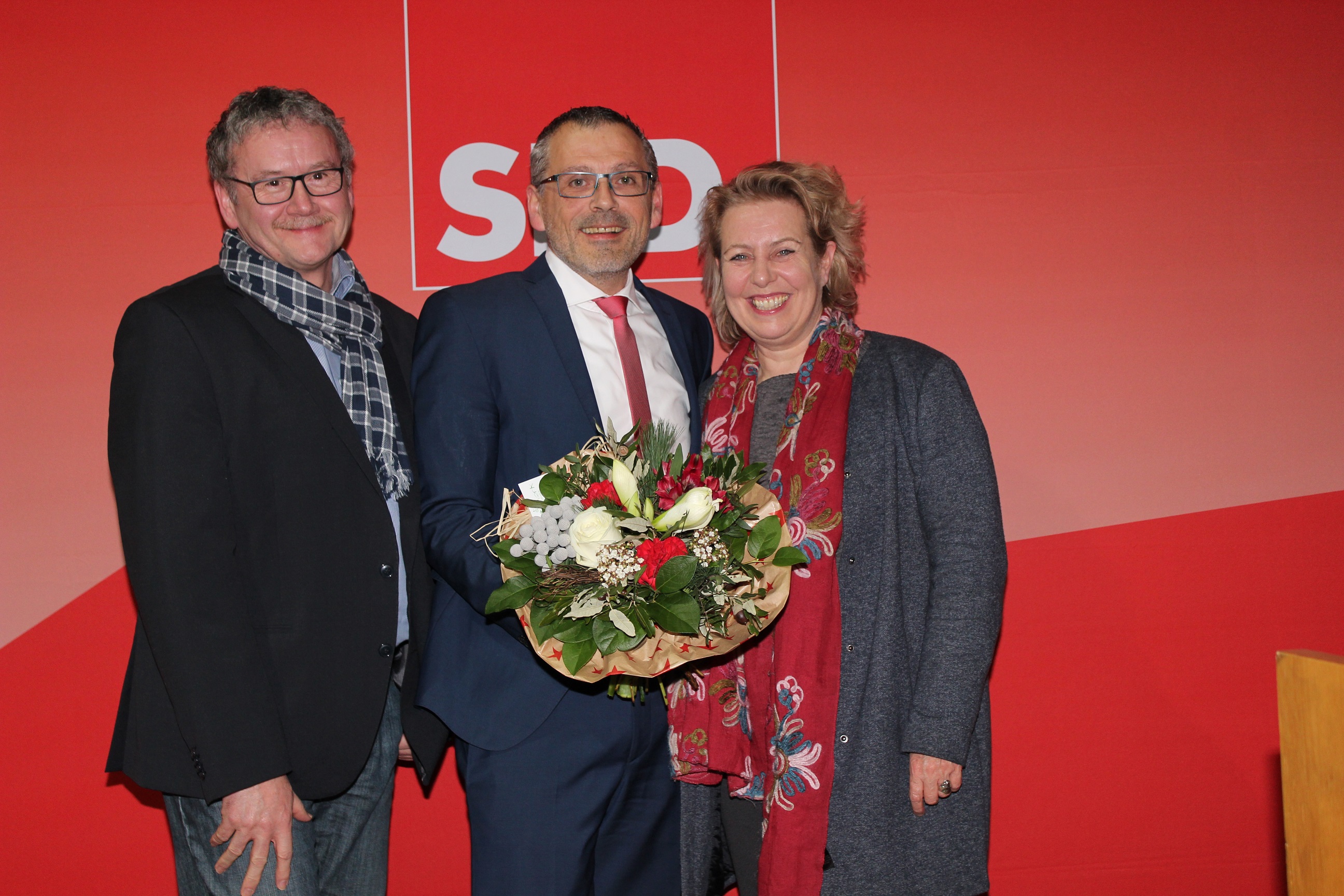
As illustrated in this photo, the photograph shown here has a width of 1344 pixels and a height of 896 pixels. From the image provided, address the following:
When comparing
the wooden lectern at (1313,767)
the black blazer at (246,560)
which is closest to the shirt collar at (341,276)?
the black blazer at (246,560)

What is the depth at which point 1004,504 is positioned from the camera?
3055mm

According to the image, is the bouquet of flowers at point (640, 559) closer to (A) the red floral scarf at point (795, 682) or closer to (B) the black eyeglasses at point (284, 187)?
(A) the red floral scarf at point (795, 682)

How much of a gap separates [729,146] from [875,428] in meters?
1.21

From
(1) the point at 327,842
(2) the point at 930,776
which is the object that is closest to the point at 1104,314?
(2) the point at 930,776

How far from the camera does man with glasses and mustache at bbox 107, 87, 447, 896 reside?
6.25 ft

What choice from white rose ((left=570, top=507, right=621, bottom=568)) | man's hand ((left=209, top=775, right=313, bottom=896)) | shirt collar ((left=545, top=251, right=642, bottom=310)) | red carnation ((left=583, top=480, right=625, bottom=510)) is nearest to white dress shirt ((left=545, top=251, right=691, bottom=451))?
shirt collar ((left=545, top=251, right=642, bottom=310))

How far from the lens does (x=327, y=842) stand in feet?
7.50

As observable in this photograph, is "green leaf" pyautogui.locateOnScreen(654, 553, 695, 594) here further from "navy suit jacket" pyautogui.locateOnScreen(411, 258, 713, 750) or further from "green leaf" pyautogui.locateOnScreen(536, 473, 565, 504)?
"navy suit jacket" pyautogui.locateOnScreen(411, 258, 713, 750)

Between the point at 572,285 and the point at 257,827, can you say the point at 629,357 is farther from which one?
the point at 257,827

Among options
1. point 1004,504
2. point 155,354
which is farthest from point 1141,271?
point 155,354

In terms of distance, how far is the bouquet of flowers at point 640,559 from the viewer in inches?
64.1

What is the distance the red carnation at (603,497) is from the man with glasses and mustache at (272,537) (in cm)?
67

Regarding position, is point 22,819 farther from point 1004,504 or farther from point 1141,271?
point 1141,271

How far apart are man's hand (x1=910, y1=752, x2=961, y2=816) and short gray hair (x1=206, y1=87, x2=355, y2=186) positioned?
2.02 metres
